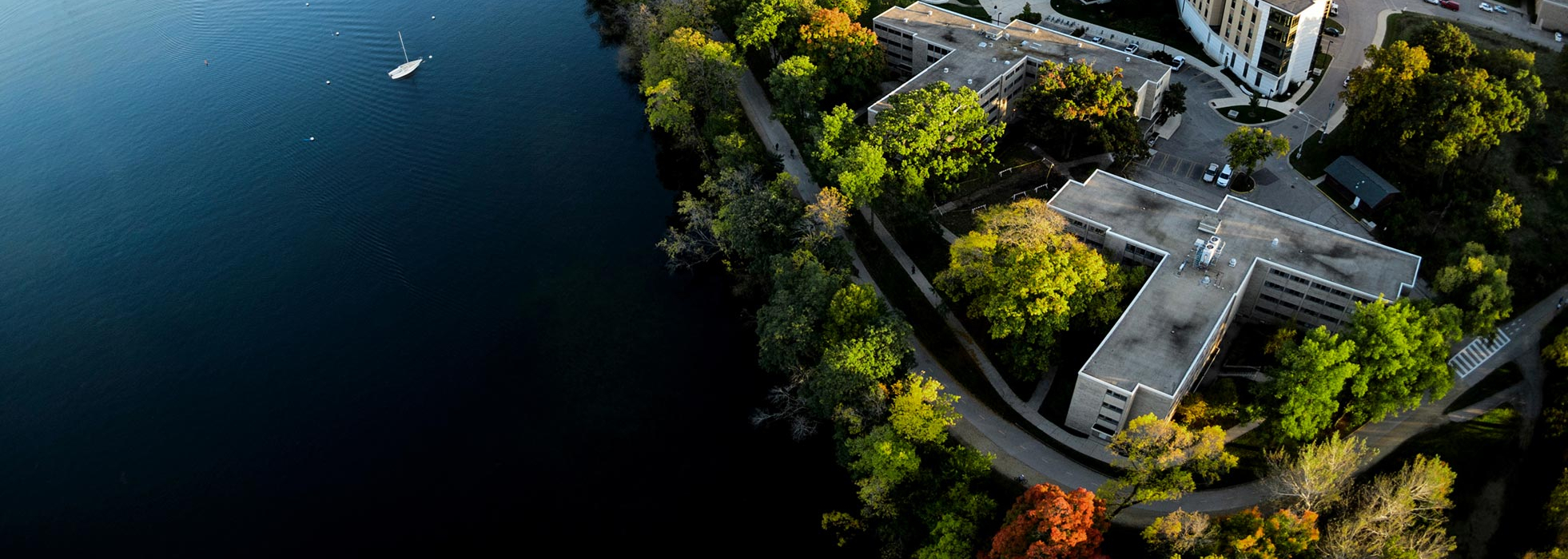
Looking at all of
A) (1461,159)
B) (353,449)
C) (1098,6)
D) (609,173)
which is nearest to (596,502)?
(353,449)

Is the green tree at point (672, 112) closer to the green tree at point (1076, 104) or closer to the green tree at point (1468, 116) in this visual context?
the green tree at point (1076, 104)

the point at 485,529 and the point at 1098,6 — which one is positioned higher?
the point at 1098,6

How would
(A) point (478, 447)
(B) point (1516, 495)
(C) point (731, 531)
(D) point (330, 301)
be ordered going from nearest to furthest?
(B) point (1516, 495) < (C) point (731, 531) < (A) point (478, 447) < (D) point (330, 301)

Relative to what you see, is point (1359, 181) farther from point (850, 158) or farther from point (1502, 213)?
point (850, 158)

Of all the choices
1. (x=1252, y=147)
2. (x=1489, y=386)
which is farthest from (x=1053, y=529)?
(x=1252, y=147)

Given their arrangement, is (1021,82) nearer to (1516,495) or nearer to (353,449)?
(1516,495)

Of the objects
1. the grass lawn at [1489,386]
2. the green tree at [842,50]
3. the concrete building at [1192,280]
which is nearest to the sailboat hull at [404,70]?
the green tree at [842,50]
